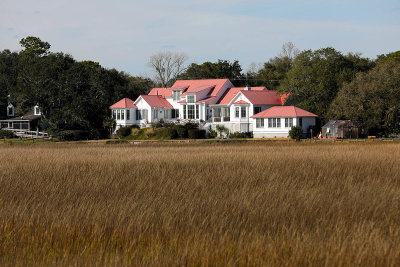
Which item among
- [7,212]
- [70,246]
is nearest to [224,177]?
[7,212]

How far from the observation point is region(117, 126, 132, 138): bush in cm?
7425

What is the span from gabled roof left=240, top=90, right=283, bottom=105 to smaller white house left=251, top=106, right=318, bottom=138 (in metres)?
3.57

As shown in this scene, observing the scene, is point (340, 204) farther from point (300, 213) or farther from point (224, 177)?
point (224, 177)

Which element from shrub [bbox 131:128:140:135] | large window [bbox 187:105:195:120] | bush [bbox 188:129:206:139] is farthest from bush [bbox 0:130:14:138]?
bush [bbox 188:129:206:139]

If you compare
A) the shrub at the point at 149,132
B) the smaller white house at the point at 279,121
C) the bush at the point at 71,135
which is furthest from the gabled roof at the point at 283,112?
the bush at the point at 71,135

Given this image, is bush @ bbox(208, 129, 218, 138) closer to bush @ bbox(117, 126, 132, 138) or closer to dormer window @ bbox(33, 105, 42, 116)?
bush @ bbox(117, 126, 132, 138)

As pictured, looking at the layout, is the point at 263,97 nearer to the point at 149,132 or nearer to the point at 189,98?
the point at 189,98

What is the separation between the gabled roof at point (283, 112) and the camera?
67206mm

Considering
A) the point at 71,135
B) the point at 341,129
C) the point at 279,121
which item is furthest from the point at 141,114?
the point at 341,129

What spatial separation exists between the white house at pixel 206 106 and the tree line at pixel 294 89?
3175mm

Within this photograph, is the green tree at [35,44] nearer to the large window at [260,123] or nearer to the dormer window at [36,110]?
→ the dormer window at [36,110]

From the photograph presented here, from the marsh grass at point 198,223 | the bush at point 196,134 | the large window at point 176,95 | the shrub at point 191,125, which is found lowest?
the marsh grass at point 198,223

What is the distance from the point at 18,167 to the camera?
19.5m

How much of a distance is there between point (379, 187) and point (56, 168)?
1052 centimetres
